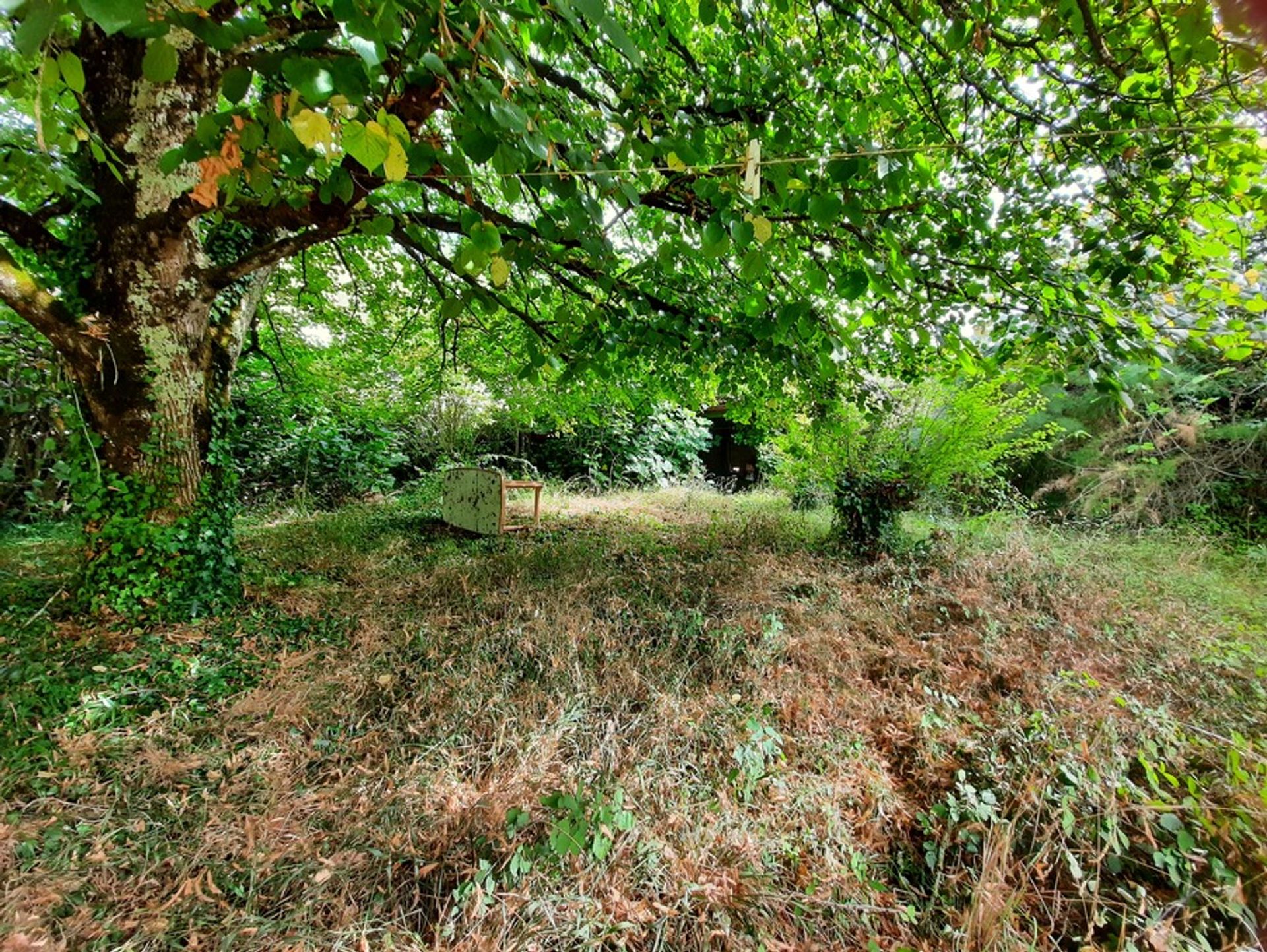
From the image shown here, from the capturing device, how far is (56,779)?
1.86 meters

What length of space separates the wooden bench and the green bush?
11.8 ft

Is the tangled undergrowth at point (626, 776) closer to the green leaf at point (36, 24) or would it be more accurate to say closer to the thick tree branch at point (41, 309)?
the thick tree branch at point (41, 309)

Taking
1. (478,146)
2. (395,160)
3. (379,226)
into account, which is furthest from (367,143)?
(379,226)

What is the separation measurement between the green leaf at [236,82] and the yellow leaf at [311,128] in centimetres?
15

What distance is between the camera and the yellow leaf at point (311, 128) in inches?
40.3

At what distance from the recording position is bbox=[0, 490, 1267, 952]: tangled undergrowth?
151 centimetres

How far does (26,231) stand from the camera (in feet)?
8.74

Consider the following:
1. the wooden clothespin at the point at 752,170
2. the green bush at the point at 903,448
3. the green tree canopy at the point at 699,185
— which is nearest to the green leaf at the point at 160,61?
the green tree canopy at the point at 699,185

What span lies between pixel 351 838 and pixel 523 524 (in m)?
4.94

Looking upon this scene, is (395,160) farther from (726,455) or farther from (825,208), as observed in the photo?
(726,455)

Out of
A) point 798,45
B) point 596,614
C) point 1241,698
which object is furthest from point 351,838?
point 798,45

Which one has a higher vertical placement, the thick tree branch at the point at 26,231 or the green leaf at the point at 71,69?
the thick tree branch at the point at 26,231

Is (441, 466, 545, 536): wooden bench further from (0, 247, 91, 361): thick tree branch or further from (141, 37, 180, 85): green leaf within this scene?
(141, 37, 180, 85): green leaf

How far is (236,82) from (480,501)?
5520mm
